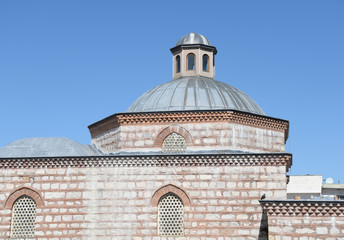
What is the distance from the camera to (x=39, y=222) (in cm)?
1530

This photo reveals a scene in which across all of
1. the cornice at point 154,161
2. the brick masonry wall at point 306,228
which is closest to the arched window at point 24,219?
the cornice at point 154,161

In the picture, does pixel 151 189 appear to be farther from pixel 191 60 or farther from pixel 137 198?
pixel 191 60

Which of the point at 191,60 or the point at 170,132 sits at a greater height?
the point at 191,60

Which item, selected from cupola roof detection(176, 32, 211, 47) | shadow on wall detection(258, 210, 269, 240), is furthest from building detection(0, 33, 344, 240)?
cupola roof detection(176, 32, 211, 47)

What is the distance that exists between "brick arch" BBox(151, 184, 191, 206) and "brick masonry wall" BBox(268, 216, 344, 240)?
2749 mm

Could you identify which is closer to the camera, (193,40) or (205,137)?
(205,137)

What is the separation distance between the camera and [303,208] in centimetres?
1355

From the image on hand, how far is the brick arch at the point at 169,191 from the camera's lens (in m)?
15.2

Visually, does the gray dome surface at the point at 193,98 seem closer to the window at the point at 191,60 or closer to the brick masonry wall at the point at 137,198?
the window at the point at 191,60

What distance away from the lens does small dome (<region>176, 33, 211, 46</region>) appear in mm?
20891

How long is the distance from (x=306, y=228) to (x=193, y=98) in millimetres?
6659

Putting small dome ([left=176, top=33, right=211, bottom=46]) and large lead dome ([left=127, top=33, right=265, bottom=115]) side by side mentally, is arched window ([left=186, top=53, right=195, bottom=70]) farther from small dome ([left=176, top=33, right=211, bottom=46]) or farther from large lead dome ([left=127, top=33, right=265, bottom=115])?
small dome ([left=176, top=33, right=211, bottom=46])

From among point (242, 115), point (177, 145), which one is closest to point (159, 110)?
point (177, 145)

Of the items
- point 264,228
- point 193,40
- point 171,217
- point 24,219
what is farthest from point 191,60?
point 24,219
